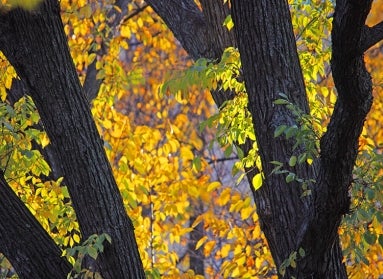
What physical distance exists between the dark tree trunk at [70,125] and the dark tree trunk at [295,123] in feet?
2.57

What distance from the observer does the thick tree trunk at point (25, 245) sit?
161 inches

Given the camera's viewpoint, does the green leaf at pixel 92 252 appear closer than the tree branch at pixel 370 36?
No

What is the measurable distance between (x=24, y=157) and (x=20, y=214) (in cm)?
120

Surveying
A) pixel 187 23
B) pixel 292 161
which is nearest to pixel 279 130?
pixel 292 161

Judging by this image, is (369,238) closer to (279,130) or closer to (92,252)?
(279,130)

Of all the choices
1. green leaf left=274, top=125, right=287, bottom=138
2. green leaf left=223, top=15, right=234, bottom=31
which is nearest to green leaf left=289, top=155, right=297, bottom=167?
green leaf left=274, top=125, right=287, bottom=138

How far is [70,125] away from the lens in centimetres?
409

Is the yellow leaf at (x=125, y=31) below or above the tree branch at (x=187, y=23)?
above

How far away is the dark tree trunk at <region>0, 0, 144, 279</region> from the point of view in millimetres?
4035

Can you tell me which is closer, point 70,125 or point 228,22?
point 70,125

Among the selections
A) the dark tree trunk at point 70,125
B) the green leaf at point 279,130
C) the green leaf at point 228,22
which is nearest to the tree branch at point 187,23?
the green leaf at point 228,22

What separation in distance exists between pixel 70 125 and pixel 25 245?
631mm

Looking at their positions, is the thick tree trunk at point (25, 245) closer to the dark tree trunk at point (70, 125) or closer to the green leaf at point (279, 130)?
the dark tree trunk at point (70, 125)

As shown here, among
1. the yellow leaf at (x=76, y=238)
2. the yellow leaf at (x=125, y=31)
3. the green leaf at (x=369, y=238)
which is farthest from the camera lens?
the yellow leaf at (x=125, y=31)
